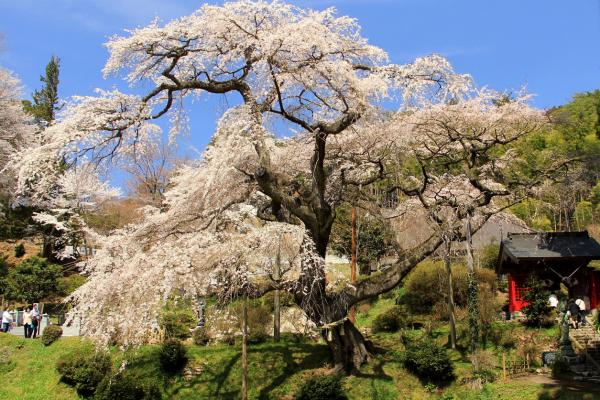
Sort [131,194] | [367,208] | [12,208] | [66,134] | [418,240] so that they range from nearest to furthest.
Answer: [66,134]
[367,208]
[418,240]
[12,208]
[131,194]

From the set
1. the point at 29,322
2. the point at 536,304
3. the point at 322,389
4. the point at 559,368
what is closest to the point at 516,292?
the point at 536,304

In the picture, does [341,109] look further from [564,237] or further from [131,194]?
[131,194]

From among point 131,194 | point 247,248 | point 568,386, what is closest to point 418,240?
point 568,386

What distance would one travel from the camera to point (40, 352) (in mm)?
17203

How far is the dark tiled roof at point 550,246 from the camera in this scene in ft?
62.3

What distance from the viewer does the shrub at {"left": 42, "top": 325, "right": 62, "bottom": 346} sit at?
689 inches

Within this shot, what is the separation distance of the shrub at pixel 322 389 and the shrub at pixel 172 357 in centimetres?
381

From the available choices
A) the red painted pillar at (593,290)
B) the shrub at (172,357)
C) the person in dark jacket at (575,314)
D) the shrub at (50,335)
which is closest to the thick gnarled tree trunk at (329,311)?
the shrub at (172,357)

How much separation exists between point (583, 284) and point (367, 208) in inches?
373

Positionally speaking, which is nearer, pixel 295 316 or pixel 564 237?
pixel 295 316

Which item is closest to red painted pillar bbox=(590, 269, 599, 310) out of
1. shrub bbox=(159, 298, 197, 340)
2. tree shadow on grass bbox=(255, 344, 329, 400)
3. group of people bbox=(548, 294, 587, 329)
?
group of people bbox=(548, 294, 587, 329)

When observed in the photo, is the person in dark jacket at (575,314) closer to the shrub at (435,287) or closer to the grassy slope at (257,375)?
the shrub at (435,287)

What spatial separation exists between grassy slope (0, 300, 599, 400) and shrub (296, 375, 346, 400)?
1.48 ft

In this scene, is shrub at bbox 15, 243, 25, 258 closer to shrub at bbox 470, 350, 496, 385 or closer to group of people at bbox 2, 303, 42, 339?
group of people at bbox 2, 303, 42, 339
